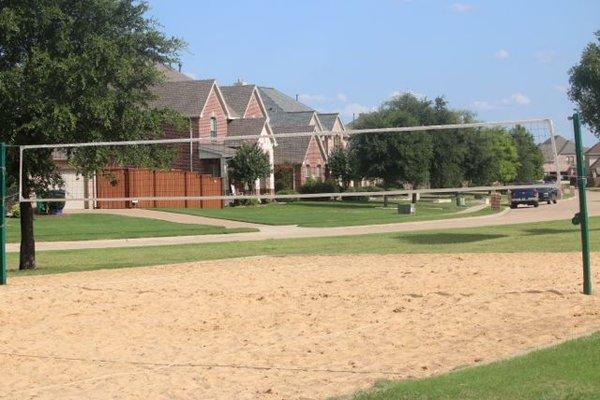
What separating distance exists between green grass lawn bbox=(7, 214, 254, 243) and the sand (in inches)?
662

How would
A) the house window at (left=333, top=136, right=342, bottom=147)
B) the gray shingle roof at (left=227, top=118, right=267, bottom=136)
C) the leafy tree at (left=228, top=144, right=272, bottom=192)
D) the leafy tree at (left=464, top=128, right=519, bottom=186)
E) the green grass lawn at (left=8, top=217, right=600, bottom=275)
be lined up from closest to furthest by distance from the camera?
the leafy tree at (left=228, top=144, right=272, bottom=192), the green grass lawn at (left=8, top=217, right=600, bottom=275), the house window at (left=333, top=136, right=342, bottom=147), the gray shingle roof at (left=227, top=118, right=267, bottom=136), the leafy tree at (left=464, top=128, right=519, bottom=186)

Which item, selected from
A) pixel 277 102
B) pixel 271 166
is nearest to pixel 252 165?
pixel 271 166

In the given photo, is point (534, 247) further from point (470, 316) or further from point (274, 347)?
point (274, 347)

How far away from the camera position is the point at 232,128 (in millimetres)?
56219

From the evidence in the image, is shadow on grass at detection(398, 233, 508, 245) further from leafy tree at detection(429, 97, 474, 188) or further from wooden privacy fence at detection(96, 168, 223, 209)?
leafy tree at detection(429, 97, 474, 188)

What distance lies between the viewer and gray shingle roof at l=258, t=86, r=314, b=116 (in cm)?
7469

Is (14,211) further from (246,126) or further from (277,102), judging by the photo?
(277,102)

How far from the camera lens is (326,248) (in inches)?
843

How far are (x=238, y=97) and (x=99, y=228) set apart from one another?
2817 cm

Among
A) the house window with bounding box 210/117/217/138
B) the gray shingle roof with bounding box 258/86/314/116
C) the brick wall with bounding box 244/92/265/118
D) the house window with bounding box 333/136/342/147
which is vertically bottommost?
the house window with bounding box 333/136/342/147

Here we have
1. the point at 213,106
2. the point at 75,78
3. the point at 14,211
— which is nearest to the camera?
the point at 75,78

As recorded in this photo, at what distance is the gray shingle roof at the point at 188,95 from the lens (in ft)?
165

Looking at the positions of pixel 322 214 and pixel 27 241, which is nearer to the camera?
pixel 27 241

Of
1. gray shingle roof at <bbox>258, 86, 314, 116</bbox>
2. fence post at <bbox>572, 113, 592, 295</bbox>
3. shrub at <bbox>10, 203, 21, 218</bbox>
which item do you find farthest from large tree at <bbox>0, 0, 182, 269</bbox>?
gray shingle roof at <bbox>258, 86, 314, 116</bbox>
